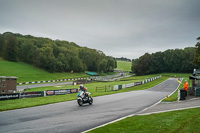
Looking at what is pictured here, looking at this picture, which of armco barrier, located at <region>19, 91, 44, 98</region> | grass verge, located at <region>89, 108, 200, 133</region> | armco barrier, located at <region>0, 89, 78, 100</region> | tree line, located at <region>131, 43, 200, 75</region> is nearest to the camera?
grass verge, located at <region>89, 108, 200, 133</region>

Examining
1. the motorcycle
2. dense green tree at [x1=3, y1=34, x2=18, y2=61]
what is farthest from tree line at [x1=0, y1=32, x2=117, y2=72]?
the motorcycle

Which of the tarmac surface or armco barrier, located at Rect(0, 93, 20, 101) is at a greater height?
the tarmac surface

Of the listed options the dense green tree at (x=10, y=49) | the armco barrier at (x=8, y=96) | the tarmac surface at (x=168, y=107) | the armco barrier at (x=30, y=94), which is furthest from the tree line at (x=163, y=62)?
the tarmac surface at (x=168, y=107)

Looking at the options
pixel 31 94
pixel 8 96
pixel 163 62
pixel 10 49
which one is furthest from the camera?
pixel 163 62

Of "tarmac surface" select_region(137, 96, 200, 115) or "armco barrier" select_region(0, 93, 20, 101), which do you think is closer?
"tarmac surface" select_region(137, 96, 200, 115)

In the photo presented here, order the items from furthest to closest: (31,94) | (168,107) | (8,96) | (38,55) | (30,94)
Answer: (38,55), (31,94), (30,94), (8,96), (168,107)

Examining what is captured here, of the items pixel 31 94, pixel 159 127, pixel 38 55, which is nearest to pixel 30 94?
pixel 31 94

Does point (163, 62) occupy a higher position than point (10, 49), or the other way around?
point (10, 49)

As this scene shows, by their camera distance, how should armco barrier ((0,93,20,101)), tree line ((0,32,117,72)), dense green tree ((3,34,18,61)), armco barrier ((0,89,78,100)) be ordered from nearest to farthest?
1. armco barrier ((0,93,20,101))
2. armco barrier ((0,89,78,100))
3. dense green tree ((3,34,18,61))
4. tree line ((0,32,117,72))

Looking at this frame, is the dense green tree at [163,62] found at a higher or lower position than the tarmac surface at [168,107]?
higher

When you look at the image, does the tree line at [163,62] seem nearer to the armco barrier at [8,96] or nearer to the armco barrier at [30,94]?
the armco barrier at [30,94]

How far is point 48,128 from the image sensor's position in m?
→ 8.77

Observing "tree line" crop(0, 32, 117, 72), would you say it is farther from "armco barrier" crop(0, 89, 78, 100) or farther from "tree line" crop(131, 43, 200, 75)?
"armco barrier" crop(0, 89, 78, 100)

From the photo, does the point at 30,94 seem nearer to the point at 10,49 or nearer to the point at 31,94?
the point at 31,94
